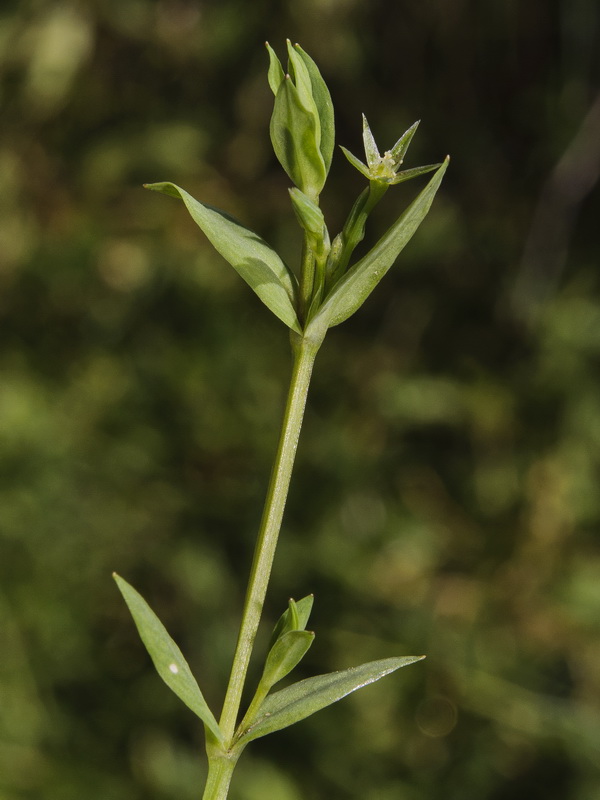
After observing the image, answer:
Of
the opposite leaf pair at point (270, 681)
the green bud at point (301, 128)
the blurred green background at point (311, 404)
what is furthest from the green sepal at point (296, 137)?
the blurred green background at point (311, 404)

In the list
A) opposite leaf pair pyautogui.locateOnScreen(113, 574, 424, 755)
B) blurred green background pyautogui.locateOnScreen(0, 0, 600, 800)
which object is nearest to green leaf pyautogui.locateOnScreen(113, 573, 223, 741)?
opposite leaf pair pyautogui.locateOnScreen(113, 574, 424, 755)

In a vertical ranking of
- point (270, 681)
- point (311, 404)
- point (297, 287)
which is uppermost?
point (297, 287)

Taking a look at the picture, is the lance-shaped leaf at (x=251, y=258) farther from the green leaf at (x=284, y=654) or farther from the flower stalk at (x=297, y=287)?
the green leaf at (x=284, y=654)

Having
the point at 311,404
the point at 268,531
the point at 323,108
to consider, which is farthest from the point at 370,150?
the point at 311,404

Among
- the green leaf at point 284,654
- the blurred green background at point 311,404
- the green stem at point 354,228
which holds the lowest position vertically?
the blurred green background at point 311,404

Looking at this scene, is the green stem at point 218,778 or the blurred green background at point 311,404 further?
the blurred green background at point 311,404

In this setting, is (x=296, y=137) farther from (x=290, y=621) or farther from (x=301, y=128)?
(x=290, y=621)

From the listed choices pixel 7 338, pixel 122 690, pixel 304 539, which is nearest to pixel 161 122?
pixel 7 338

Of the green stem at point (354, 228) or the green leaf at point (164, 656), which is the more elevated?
the green stem at point (354, 228)

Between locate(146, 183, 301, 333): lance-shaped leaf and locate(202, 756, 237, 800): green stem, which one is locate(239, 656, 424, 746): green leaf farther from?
locate(146, 183, 301, 333): lance-shaped leaf
